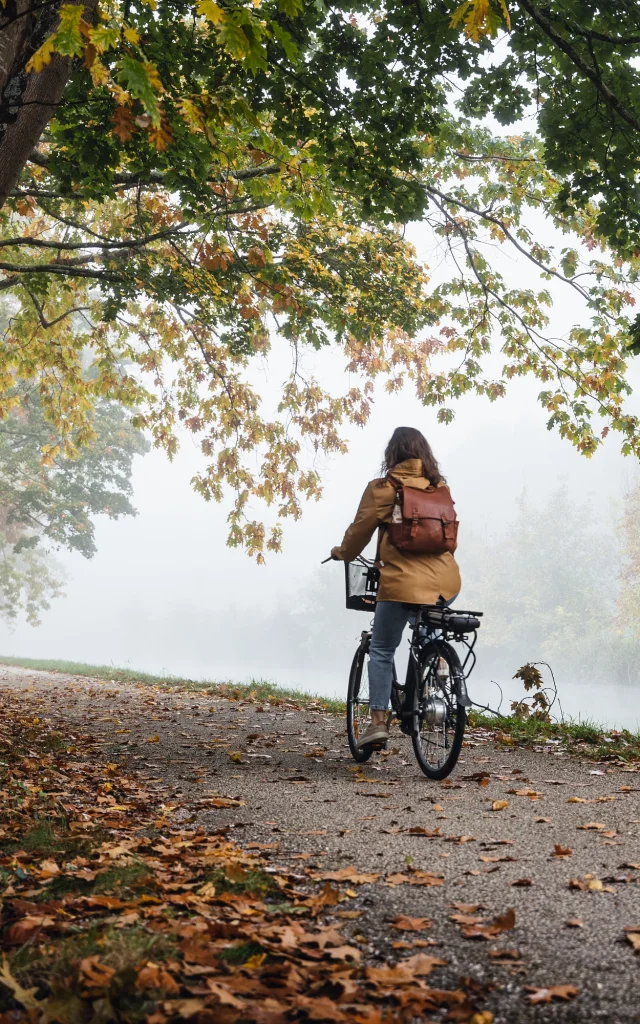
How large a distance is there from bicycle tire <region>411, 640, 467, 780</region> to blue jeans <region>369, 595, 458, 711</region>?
242 millimetres

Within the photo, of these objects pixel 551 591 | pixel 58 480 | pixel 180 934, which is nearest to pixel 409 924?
pixel 180 934

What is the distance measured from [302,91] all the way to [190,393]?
27.4ft

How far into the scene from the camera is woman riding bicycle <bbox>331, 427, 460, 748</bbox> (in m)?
4.93

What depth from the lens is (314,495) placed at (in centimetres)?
1315

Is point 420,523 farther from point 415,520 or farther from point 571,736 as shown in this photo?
point 571,736

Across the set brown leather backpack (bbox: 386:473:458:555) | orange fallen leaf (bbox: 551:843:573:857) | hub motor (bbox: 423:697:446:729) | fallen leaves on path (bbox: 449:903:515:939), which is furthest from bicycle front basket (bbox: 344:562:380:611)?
fallen leaves on path (bbox: 449:903:515:939)

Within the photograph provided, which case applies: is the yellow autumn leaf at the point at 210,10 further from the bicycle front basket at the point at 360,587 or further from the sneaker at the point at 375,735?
the sneaker at the point at 375,735

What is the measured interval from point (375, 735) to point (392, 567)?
3.58 ft

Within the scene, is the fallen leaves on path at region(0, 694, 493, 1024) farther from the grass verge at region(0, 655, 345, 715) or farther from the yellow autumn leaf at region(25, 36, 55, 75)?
the grass verge at region(0, 655, 345, 715)

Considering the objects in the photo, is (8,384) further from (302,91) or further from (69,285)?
(302,91)

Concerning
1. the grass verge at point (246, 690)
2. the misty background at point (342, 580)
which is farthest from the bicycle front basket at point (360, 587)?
the misty background at point (342, 580)

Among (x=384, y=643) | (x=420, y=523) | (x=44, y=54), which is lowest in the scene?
(x=384, y=643)

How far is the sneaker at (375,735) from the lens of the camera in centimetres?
506

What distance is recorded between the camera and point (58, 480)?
29.0 meters
